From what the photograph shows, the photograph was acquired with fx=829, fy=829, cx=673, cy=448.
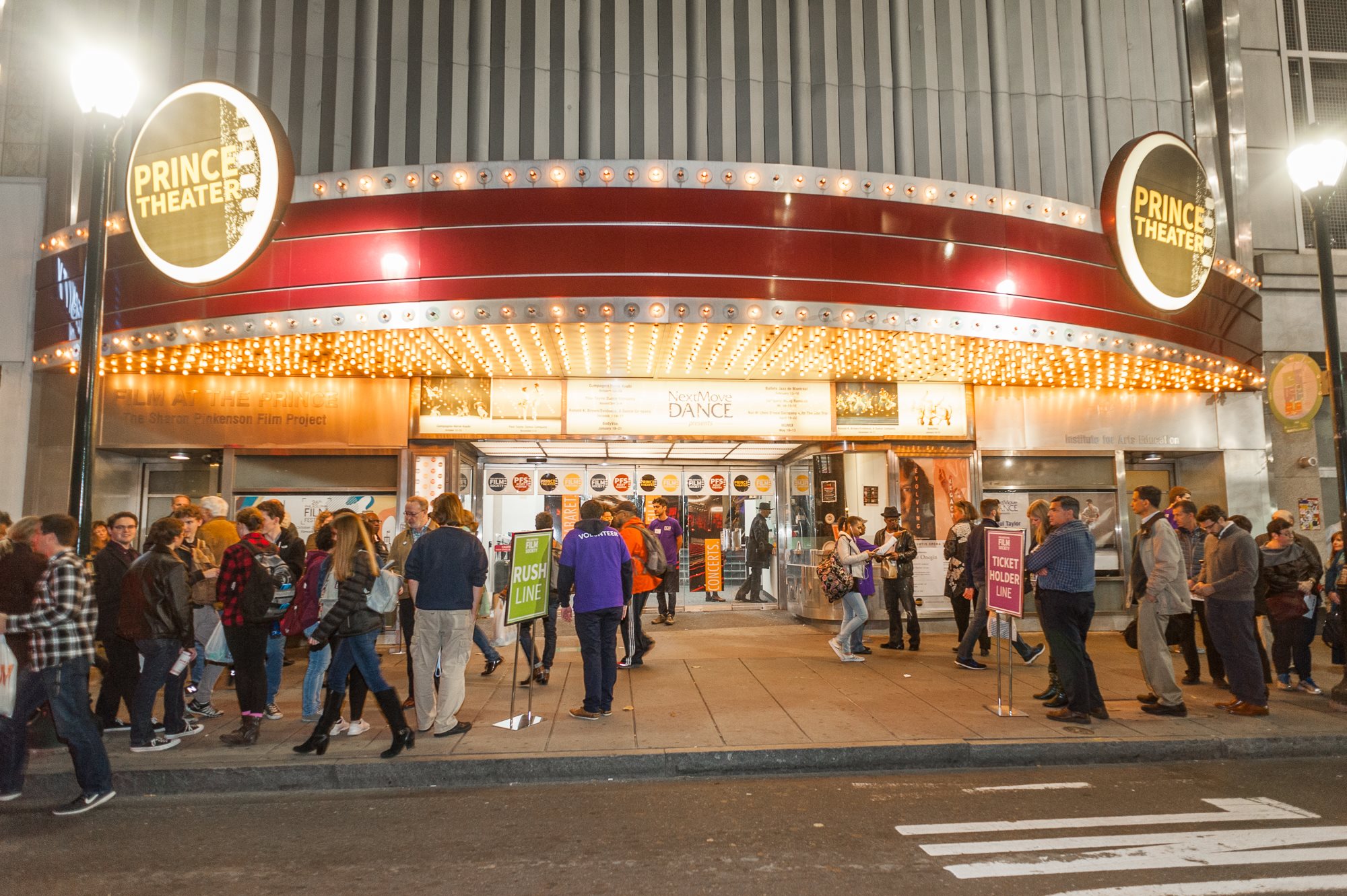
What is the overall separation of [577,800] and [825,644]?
6544 mm

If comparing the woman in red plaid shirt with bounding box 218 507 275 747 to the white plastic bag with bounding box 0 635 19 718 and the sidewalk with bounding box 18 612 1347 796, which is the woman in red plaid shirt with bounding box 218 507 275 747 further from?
the white plastic bag with bounding box 0 635 19 718

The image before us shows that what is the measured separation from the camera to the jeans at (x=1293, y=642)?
8.48m

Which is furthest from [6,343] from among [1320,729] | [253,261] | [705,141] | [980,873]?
[1320,729]

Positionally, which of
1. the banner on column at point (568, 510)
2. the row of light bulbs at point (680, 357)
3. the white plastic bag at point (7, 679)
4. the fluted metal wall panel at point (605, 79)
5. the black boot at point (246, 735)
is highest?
the fluted metal wall panel at point (605, 79)

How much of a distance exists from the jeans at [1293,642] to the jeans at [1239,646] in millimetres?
1117

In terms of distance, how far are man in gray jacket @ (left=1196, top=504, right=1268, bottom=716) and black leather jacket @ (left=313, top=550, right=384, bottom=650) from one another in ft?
24.0

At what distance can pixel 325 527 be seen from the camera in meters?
7.07

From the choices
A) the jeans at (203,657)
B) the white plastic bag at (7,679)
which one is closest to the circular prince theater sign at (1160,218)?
the jeans at (203,657)

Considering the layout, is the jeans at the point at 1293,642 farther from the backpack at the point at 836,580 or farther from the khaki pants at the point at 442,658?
the khaki pants at the point at 442,658

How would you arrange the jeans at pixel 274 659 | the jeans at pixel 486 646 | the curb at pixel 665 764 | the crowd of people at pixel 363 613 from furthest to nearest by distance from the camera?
the jeans at pixel 486 646
the jeans at pixel 274 659
the curb at pixel 665 764
the crowd of people at pixel 363 613

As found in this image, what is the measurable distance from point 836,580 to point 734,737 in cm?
373

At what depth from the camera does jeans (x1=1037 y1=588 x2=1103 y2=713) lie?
711 centimetres

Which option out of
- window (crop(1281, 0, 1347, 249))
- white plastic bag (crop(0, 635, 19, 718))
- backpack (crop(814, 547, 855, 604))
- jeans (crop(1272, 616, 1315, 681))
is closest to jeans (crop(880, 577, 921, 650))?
backpack (crop(814, 547, 855, 604))

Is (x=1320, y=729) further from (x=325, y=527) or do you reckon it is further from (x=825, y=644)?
(x=325, y=527)
